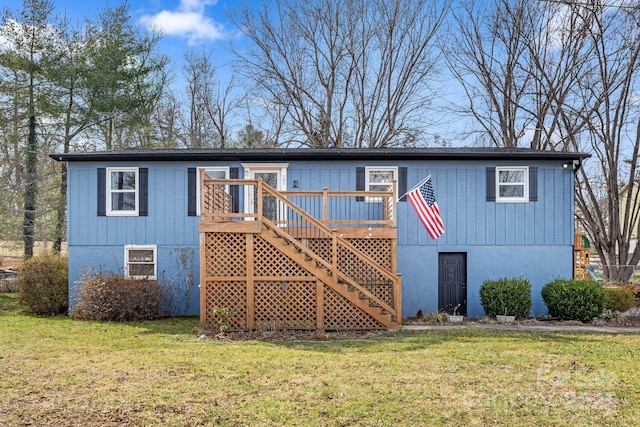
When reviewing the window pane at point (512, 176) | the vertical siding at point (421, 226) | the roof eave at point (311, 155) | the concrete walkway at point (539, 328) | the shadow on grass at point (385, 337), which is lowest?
the concrete walkway at point (539, 328)

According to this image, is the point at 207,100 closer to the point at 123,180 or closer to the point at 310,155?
the point at 123,180

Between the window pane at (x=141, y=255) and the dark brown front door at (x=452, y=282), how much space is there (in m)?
7.63

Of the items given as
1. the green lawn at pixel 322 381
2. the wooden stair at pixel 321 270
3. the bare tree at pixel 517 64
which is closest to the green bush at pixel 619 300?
the green lawn at pixel 322 381

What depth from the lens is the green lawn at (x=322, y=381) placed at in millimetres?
4582

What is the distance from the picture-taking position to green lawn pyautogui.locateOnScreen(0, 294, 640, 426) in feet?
15.0

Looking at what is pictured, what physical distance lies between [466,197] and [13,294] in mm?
15718

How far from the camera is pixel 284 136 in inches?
953

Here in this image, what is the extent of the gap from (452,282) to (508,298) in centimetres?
148

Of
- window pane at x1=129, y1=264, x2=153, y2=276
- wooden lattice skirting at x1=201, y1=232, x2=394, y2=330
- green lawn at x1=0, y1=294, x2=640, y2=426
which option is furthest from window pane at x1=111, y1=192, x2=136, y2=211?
green lawn at x1=0, y1=294, x2=640, y2=426

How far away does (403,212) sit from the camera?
38.9 feet

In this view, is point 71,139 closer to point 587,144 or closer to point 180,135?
point 180,135

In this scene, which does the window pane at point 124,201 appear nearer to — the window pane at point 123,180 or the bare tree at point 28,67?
the window pane at point 123,180

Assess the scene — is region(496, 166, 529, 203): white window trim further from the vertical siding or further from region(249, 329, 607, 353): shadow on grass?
region(249, 329, 607, 353): shadow on grass

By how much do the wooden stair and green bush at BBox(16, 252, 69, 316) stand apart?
6373 millimetres
